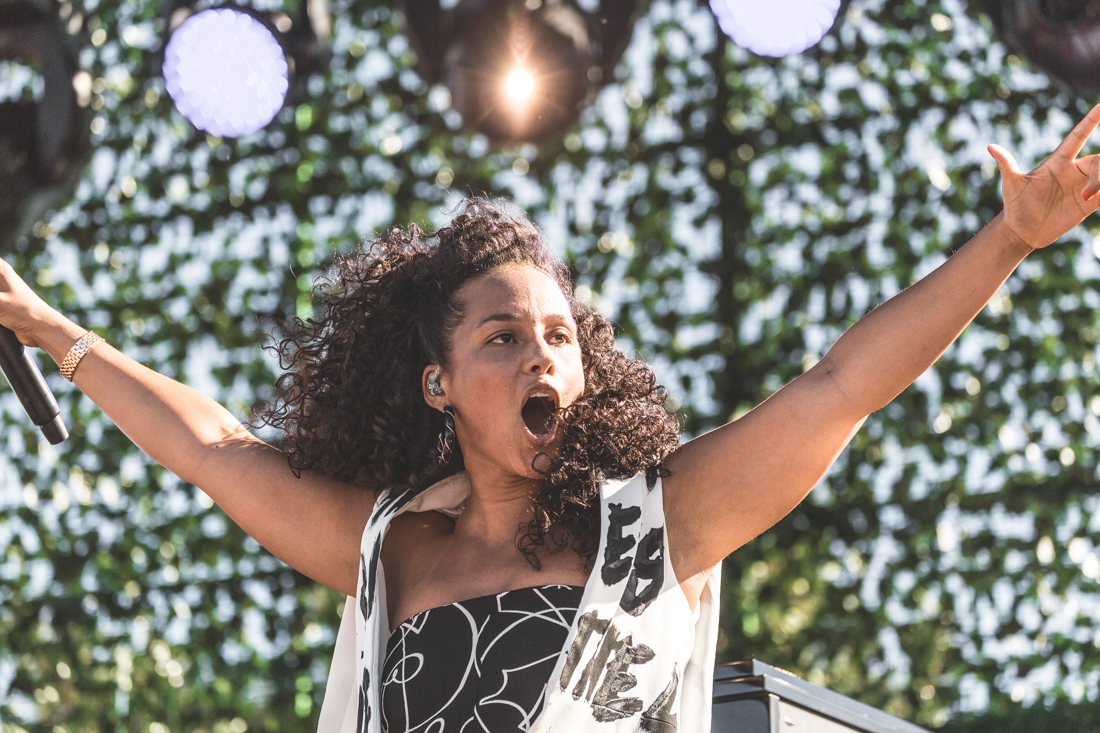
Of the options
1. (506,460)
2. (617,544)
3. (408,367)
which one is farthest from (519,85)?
(617,544)

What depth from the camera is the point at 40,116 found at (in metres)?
3.02

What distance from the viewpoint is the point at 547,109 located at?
2.90 metres

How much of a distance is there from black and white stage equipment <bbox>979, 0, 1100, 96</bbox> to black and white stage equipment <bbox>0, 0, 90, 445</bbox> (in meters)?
2.21

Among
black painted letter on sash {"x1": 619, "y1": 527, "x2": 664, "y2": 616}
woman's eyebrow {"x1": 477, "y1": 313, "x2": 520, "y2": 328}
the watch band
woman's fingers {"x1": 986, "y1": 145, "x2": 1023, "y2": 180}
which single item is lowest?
black painted letter on sash {"x1": 619, "y1": 527, "x2": 664, "y2": 616}

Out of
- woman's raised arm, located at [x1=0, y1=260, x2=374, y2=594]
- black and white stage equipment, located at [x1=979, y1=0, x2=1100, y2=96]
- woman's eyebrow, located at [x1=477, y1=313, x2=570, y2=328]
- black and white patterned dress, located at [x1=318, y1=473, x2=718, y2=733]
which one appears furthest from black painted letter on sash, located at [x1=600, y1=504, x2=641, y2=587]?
black and white stage equipment, located at [x1=979, y1=0, x2=1100, y2=96]

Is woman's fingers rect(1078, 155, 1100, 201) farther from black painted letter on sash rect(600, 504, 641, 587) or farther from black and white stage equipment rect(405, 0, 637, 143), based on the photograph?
black and white stage equipment rect(405, 0, 637, 143)

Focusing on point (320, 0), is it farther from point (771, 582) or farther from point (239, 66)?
point (771, 582)

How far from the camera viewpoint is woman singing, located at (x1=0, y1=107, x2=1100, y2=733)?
57.9 inches

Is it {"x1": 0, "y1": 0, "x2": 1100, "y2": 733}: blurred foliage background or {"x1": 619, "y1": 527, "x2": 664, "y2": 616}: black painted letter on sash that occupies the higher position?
{"x1": 0, "y1": 0, "x2": 1100, "y2": 733}: blurred foliage background

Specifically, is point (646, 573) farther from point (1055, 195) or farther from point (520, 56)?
point (520, 56)

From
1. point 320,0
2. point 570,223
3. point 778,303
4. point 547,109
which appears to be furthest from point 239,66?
point 778,303

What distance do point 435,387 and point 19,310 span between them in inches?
26.8

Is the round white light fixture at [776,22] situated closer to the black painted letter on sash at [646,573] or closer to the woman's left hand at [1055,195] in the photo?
the woman's left hand at [1055,195]

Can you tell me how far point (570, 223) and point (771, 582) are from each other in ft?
3.86
